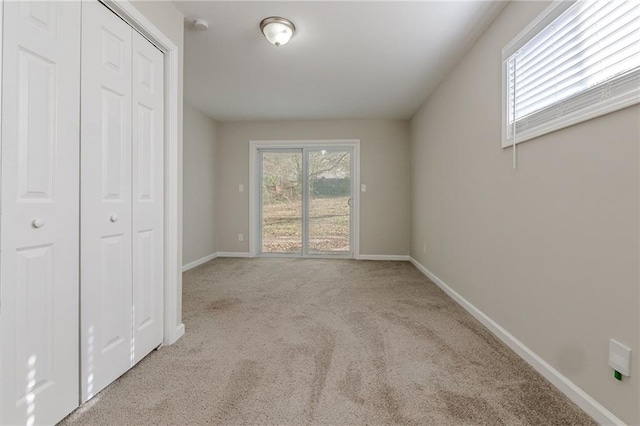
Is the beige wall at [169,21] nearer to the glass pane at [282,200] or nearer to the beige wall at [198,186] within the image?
the beige wall at [198,186]

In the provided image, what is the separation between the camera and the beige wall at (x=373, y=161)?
4863 millimetres

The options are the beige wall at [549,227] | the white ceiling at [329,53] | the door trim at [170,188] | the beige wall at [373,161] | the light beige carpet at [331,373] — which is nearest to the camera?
the beige wall at [549,227]

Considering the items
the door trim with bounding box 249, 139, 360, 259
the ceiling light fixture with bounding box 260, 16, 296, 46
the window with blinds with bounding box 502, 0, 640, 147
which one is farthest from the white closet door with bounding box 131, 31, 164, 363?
the door trim with bounding box 249, 139, 360, 259

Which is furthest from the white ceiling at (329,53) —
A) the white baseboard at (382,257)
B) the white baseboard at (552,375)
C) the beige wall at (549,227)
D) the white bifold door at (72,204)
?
the white baseboard at (382,257)

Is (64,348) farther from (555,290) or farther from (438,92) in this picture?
(438,92)

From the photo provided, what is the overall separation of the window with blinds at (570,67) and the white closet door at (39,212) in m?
2.29

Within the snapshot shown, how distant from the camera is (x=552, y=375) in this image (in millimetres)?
1511

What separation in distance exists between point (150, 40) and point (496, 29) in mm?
2344

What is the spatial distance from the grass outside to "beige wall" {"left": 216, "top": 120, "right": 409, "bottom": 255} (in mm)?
338

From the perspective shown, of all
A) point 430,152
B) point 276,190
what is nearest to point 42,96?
point 430,152

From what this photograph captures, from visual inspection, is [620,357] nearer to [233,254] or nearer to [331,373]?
[331,373]

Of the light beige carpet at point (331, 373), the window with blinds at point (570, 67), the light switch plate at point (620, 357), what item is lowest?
the light beige carpet at point (331, 373)

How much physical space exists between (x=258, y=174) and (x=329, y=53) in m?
2.84

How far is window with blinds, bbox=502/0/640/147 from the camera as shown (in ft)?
3.84
